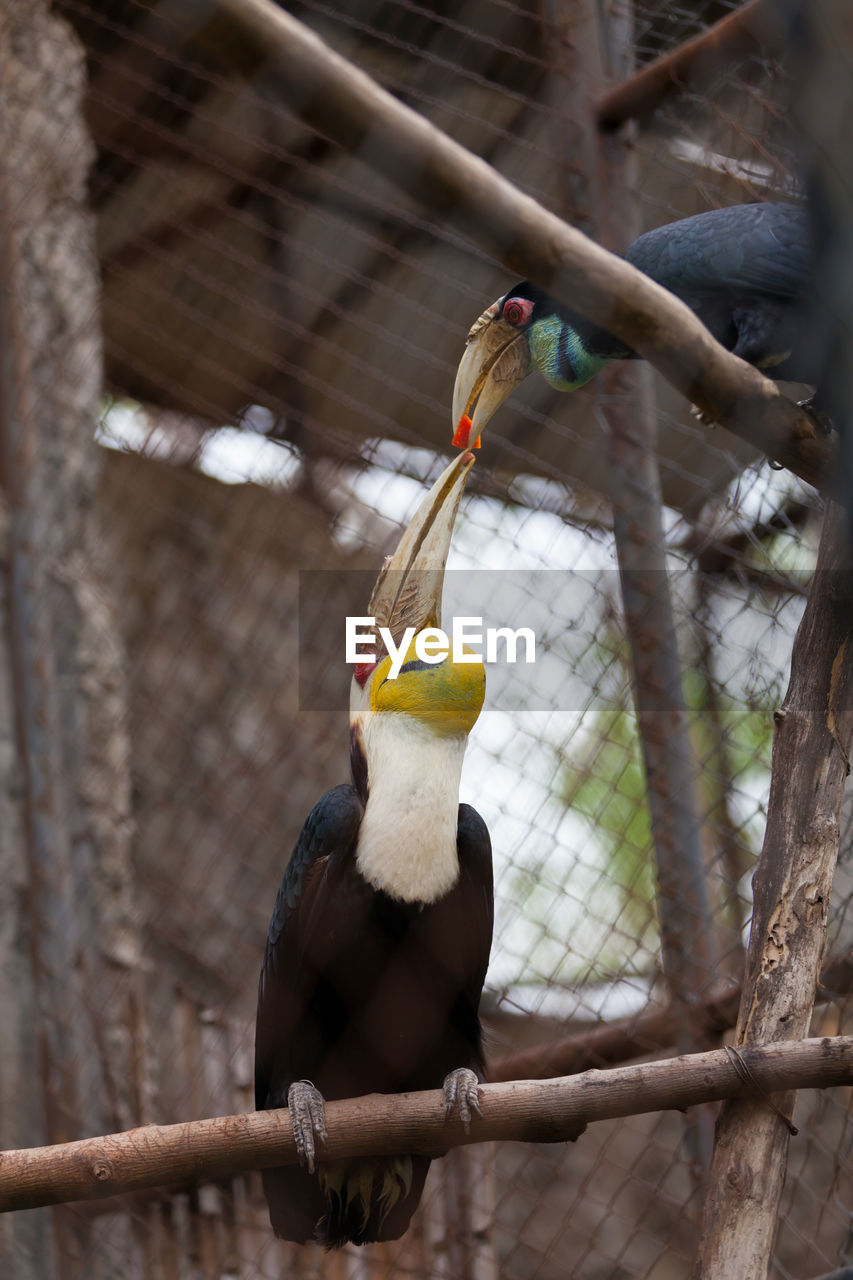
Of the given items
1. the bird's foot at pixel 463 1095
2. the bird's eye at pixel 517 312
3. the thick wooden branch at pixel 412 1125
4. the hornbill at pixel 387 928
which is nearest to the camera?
the thick wooden branch at pixel 412 1125

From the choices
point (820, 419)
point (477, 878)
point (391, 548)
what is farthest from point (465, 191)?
point (391, 548)

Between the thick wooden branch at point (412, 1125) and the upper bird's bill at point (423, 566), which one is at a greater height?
the upper bird's bill at point (423, 566)

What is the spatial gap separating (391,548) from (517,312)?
98cm

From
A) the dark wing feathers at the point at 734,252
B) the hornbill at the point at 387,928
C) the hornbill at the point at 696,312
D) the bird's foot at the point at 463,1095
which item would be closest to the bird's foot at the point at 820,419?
the hornbill at the point at 696,312

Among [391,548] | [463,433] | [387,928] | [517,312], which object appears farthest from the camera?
[391,548]

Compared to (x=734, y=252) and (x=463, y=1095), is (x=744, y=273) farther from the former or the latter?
(x=463, y=1095)

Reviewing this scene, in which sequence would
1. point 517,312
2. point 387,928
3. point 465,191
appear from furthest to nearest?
1. point 517,312
2. point 387,928
3. point 465,191

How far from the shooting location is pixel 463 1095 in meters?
1.13

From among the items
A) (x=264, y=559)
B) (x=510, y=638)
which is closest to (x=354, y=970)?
(x=510, y=638)

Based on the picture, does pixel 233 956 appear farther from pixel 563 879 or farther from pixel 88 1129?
pixel 563 879

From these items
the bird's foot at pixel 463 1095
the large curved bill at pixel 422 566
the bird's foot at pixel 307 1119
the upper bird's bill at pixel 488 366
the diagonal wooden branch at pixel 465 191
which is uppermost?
the upper bird's bill at pixel 488 366

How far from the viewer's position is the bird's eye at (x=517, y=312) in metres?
1.42

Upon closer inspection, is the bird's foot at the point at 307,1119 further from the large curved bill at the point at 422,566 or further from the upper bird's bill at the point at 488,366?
the upper bird's bill at the point at 488,366

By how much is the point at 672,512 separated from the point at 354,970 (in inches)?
54.2
